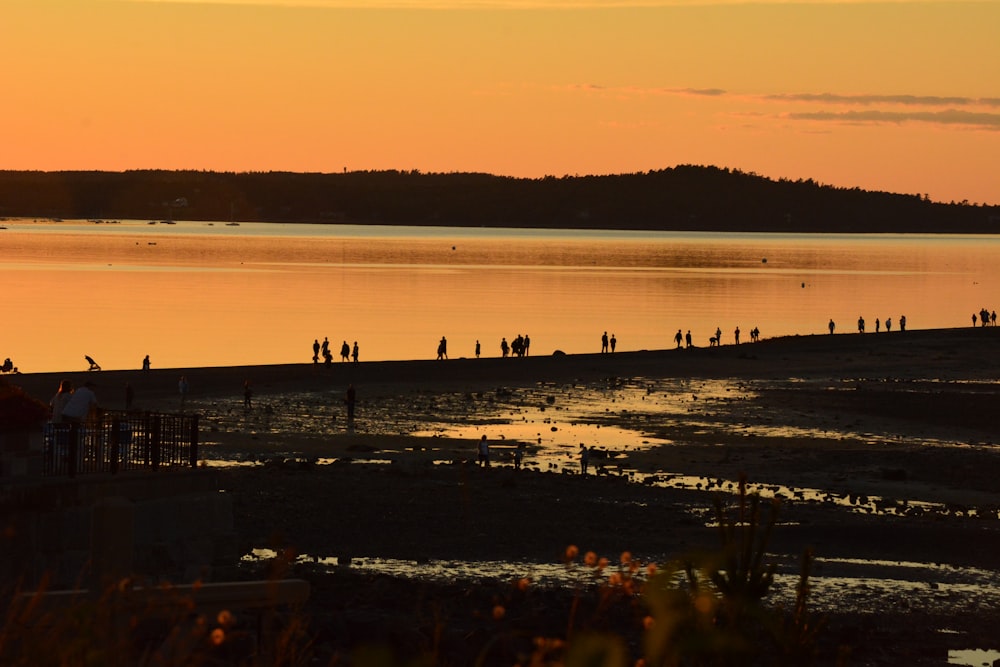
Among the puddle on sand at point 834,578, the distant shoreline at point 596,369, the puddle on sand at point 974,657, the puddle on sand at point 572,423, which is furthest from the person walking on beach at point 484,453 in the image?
the puddle on sand at point 974,657

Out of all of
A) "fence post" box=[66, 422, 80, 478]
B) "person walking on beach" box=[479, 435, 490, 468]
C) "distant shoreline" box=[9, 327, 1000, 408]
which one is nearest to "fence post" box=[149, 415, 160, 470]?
"fence post" box=[66, 422, 80, 478]

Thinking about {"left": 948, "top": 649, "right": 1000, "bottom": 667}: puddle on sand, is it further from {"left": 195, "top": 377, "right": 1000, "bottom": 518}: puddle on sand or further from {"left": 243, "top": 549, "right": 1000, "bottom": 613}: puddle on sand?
{"left": 195, "top": 377, "right": 1000, "bottom": 518}: puddle on sand

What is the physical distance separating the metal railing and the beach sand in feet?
10.4

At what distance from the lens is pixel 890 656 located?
2023cm

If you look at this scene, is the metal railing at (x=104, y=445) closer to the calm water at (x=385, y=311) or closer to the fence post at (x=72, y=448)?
the fence post at (x=72, y=448)

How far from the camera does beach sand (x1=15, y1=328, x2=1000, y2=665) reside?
2414 cm

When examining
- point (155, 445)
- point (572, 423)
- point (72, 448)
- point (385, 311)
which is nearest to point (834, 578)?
point (155, 445)

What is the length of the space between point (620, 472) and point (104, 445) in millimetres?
19076

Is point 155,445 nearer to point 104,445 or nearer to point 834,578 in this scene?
point 104,445

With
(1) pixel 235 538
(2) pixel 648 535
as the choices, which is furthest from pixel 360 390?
(1) pixel 235 538

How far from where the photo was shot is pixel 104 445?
798 inches

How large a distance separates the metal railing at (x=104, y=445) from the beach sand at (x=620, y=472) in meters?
3.16

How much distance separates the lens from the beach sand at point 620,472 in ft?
79.2

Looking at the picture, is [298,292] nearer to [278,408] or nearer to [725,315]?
[725,315]
